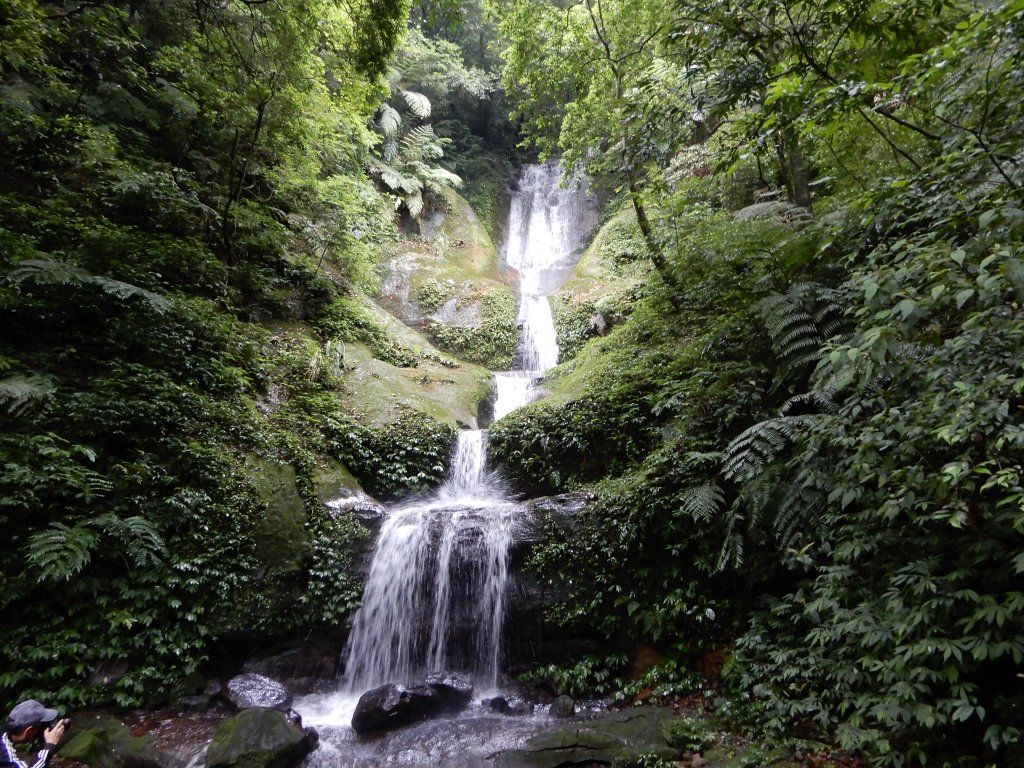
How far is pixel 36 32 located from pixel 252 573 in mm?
6679

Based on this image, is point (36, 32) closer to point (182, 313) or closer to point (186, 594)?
point (182, 313)

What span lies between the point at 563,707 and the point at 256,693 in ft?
10.4

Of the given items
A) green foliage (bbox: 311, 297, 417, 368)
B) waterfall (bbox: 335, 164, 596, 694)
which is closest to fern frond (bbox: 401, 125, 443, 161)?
green foliage (bbox: 311, 297, 417, 368)

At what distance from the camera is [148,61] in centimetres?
868

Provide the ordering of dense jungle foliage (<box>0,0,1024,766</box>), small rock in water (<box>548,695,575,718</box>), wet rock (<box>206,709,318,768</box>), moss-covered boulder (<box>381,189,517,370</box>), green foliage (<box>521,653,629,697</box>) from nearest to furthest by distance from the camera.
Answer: dense jungle foliage (<box>0,0,1024,766</box>)
wet rock (<box>206,709,318,768</box>)
small rock in water (<box>548,695,575,718</box>)
green foliage (<box>521,653,629,697</box>)
moss-covered boulder (<box>381,189,517,370</box>)

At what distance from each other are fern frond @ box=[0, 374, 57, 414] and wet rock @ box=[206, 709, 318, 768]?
364 cm

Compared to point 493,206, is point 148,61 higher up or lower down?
lower down

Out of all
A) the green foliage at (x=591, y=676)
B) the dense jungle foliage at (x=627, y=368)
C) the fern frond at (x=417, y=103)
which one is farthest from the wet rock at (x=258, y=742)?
the fern frond at (x=417, y=103)

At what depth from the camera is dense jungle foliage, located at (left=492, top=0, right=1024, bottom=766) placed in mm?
2838

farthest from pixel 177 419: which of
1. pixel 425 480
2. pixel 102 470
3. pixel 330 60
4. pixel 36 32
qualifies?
pixel 330 60

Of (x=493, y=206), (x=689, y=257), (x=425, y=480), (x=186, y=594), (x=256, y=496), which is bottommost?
(x=186, y=594)

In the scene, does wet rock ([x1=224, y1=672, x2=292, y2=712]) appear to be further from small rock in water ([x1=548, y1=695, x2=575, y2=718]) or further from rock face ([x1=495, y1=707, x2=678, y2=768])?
small rock in water ([x1=548, y1=695, x2=575, y2=718])

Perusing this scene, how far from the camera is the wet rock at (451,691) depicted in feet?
18.1

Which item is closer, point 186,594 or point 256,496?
point 186,594
